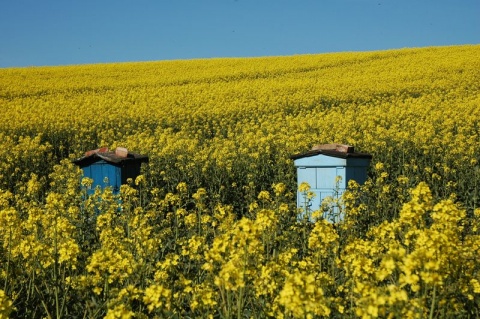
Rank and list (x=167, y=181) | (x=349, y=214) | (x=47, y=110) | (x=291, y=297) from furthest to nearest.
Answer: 1. (x=47, y=110)
2. (x=167, y=181)
3. (x=349, y=214)
4. (x=291, y=297)

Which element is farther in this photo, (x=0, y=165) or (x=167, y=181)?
(x=0, y=165)

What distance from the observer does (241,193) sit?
9984 mm

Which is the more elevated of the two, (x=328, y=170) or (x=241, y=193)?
(x=328, y=170)

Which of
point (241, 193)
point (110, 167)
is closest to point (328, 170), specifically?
point (241, 193)

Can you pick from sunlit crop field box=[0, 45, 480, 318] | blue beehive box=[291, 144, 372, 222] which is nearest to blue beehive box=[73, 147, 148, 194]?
sunlit crop field box=[0, 45, 480, 318]

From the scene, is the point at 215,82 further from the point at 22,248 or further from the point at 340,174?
the point at 22,248

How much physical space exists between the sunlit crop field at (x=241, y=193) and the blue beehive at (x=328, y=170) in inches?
13.3

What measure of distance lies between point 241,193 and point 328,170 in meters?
1.73

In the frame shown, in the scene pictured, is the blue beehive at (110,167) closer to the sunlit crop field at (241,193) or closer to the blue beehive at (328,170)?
the sunlit crop field at (241,193)

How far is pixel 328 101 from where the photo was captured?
22375mm

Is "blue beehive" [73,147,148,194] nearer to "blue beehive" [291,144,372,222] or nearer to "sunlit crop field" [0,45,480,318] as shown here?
"sunlit crop field" [0,45,480,318]

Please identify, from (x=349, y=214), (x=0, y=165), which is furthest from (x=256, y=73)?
(x=349, y=214)

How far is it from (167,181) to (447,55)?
26.4 metres

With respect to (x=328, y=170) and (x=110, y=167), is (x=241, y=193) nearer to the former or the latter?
(x=328, y=170)
